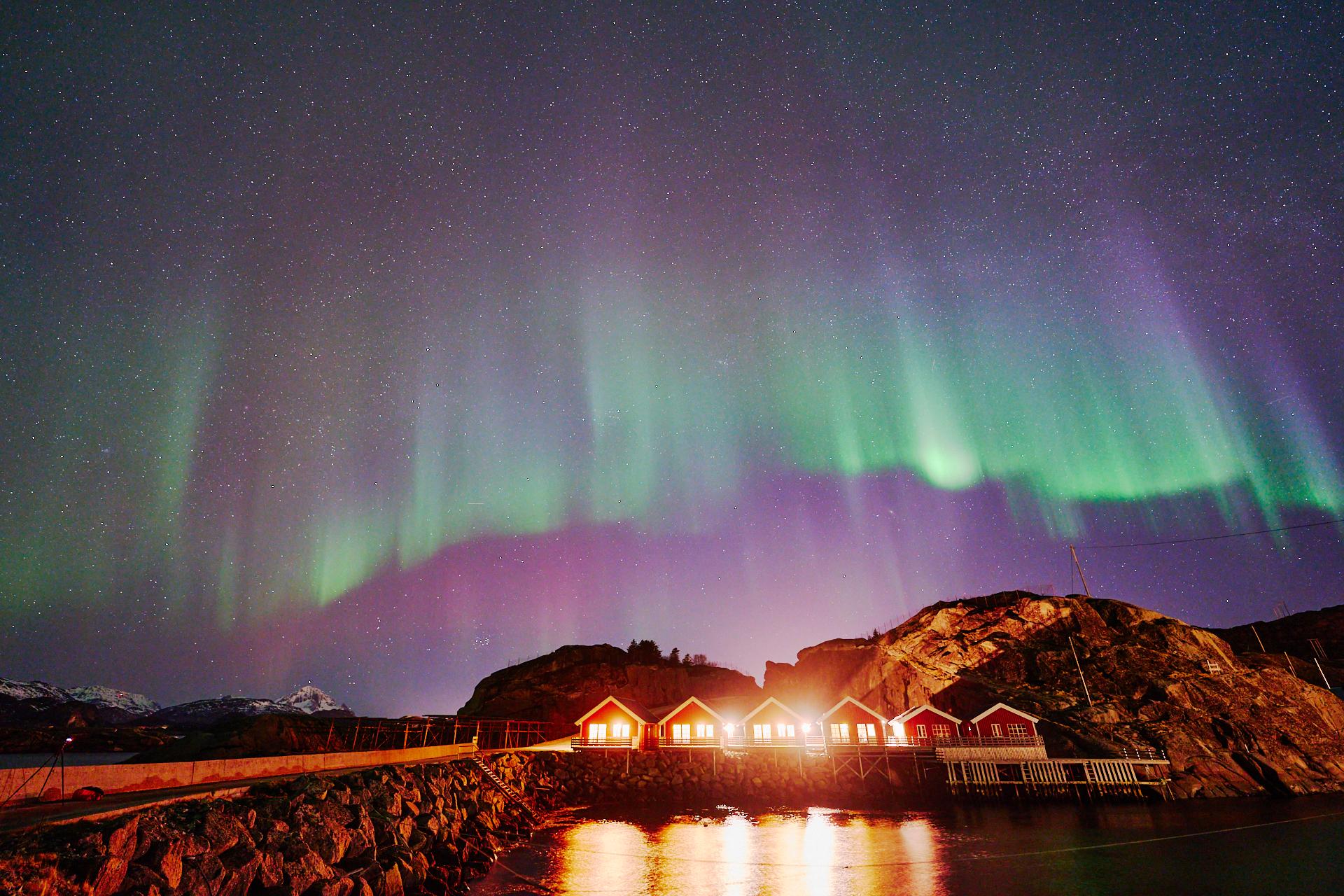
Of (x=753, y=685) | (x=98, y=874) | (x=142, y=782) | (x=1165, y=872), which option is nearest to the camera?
(x=98, y=874)

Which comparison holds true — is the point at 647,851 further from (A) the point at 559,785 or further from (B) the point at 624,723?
(B) the point at 624,723

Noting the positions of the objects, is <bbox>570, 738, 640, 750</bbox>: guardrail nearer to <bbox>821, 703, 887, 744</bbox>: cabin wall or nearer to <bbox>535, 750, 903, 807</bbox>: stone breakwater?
<bbox>535, 750, 903, 807</bbox>: stone breakwater

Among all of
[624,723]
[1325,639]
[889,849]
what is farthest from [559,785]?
[1325,639]

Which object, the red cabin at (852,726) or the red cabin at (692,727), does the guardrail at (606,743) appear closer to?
the red cabin at (692,727)

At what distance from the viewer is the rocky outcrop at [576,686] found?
103188 mm

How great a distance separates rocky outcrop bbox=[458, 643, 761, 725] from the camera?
10319 cm

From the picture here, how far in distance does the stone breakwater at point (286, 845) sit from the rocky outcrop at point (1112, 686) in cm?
5931

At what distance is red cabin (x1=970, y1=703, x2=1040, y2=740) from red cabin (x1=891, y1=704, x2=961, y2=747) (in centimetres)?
224

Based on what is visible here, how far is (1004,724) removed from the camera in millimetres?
64375

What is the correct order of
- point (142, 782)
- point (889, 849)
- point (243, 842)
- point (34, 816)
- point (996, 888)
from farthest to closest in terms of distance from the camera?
1. point (889, 849)
2. point (996, 888)
3. point (142, 782)
4. point (243, 842)
5. point (34, 816)

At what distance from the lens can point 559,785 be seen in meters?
62.6

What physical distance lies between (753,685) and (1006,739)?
74.0 metres

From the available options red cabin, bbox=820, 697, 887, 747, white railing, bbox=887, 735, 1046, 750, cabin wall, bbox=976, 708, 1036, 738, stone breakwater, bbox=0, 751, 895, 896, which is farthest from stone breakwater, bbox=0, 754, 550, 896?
cabin wall, bbox=976, 708, 1036, 738

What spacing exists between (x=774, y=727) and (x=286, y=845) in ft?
192
